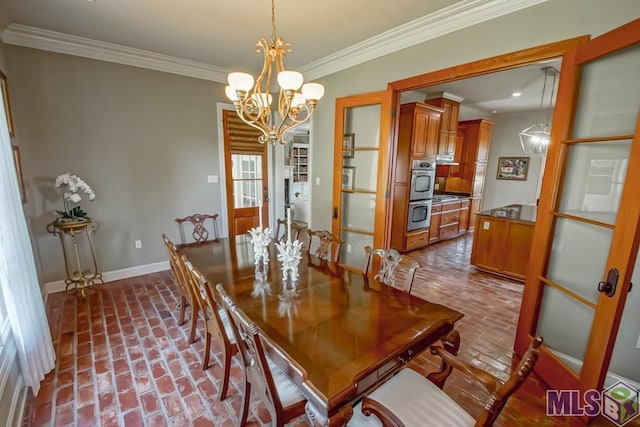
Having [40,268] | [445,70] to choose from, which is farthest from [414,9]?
[40,268]

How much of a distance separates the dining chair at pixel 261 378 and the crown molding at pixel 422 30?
9.17 feet

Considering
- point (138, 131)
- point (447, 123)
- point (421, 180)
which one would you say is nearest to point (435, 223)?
point (421, 180)

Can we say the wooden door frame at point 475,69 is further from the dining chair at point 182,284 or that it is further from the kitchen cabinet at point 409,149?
the dining chair at point 182,284

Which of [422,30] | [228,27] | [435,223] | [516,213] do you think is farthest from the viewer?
[435,223]

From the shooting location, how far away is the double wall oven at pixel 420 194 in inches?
185

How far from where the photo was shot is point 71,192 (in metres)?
3.09

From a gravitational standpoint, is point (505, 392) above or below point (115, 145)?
below

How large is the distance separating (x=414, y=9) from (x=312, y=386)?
9.35 feet

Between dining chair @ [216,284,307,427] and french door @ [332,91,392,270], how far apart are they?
5.62 feet

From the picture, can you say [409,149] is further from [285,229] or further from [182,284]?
[182,284]

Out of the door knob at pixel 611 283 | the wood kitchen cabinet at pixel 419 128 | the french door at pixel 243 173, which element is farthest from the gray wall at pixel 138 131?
the door knob at pixel 611 283

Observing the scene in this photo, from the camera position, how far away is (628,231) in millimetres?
1383

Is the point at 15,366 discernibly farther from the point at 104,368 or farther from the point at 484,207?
the point at 484,207

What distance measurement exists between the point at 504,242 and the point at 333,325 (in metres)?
3.56
